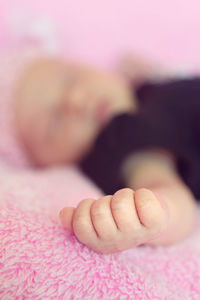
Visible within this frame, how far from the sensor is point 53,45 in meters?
1.27

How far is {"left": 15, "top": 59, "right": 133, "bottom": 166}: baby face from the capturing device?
37.3 inches

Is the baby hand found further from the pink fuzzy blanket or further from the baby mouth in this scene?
the baby mouth

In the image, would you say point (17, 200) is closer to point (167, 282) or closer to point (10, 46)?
point (167, 282)

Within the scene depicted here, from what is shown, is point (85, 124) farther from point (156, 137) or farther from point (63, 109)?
point (156, 137)

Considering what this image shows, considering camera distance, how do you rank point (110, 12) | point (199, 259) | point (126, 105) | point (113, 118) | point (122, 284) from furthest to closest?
1. point (110, 12)
2. point (126, 105)
3. point (113, 118)
4. point (199, 259)
5. point (122, 284)

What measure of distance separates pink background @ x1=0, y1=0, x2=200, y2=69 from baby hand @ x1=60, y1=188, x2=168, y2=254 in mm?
843

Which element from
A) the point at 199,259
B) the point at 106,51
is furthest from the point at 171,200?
the point at 106,51

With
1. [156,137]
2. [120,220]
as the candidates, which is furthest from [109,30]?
[120,220]

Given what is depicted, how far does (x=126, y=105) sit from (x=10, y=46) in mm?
539

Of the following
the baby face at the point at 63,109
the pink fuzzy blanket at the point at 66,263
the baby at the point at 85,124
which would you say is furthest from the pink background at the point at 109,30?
the pink fuzzy blanket at the point at 66,263

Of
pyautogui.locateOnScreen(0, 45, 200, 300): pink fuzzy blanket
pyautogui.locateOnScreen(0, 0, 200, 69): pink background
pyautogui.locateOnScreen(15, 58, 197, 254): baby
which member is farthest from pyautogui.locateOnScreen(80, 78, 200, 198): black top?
pyautogui.locateOnScreen(0, 0, 200, 69): pink background

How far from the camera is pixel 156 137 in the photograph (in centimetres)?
80

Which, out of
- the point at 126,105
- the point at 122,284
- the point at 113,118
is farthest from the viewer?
the point at 126,105

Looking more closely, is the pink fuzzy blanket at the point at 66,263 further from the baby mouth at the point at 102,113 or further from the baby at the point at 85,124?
the baby mouth at the point at 102,113
